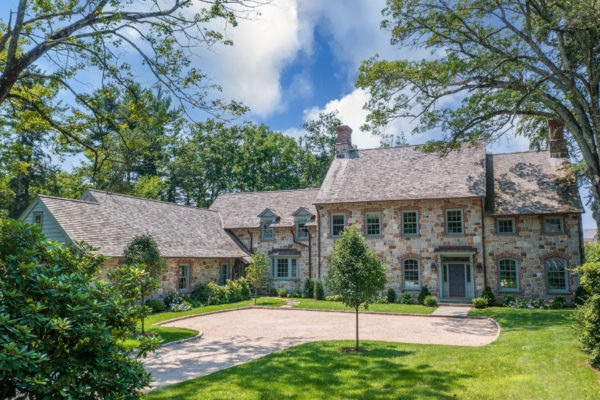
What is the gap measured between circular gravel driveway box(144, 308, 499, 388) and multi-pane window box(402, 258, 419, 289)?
187 inches

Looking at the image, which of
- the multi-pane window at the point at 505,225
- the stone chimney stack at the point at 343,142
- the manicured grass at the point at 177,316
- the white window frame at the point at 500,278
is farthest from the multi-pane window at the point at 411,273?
the stone chimney stack at the point at 343,142

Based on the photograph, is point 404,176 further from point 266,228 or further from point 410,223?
point 266,228

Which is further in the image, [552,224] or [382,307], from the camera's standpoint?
[552,224]

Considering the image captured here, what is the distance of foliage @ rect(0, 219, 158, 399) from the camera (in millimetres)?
3768

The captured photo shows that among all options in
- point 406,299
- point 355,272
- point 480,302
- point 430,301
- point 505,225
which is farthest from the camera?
point 406,299

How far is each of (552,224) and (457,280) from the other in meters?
5.94

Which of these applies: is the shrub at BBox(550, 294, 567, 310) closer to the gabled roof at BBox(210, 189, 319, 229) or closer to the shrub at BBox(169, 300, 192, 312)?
the gabled roof at BBox(210, 189, 319, 229)

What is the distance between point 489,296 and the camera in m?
21.3

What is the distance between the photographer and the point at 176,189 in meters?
48.3

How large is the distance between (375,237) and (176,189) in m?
31.1

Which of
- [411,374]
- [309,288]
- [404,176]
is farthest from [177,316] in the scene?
[404,176]

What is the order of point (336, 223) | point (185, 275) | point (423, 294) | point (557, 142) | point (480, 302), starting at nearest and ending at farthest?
point (480, 302) < point (423, 294) < point (185, 275) < point (557, 142) < point (336, 223)

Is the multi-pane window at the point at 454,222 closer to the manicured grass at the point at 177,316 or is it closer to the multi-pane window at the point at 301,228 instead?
the multi-pane window at the point at 301,228

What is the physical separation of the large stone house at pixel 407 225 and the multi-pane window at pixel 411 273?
6cm
